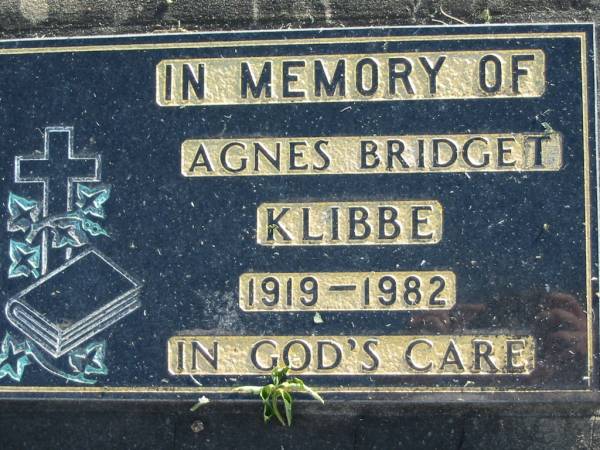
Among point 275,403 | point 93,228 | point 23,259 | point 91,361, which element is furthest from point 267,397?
point 23,259

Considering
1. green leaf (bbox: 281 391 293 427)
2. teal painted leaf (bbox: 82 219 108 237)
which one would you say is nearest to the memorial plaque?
teal painted leaf (bbox: 82 219 108 237)

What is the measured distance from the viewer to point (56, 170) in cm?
319

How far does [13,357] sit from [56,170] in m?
0.71

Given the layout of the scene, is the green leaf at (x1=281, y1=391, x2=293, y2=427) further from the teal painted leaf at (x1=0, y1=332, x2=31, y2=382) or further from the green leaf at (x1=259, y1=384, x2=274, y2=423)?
the teal painted leaf at (x1=0, y1=332, x2=31, y2=382)

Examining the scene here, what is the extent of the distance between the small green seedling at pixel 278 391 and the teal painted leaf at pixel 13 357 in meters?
0.80

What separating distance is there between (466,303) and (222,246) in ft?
2.96

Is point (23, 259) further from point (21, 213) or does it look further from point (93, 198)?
point (93, 198)

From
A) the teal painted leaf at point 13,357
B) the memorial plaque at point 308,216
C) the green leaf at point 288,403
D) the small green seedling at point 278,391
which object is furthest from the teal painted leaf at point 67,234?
the green leaf at point 288,403

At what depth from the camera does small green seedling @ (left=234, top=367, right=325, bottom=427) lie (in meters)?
3.01

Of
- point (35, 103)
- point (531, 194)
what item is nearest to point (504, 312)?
point (531, 194)

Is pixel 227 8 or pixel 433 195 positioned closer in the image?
pixel 433 195

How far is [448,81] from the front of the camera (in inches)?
123

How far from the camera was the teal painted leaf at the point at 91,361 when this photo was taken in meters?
3.10

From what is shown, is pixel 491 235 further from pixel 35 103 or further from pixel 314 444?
pixel 35 103
